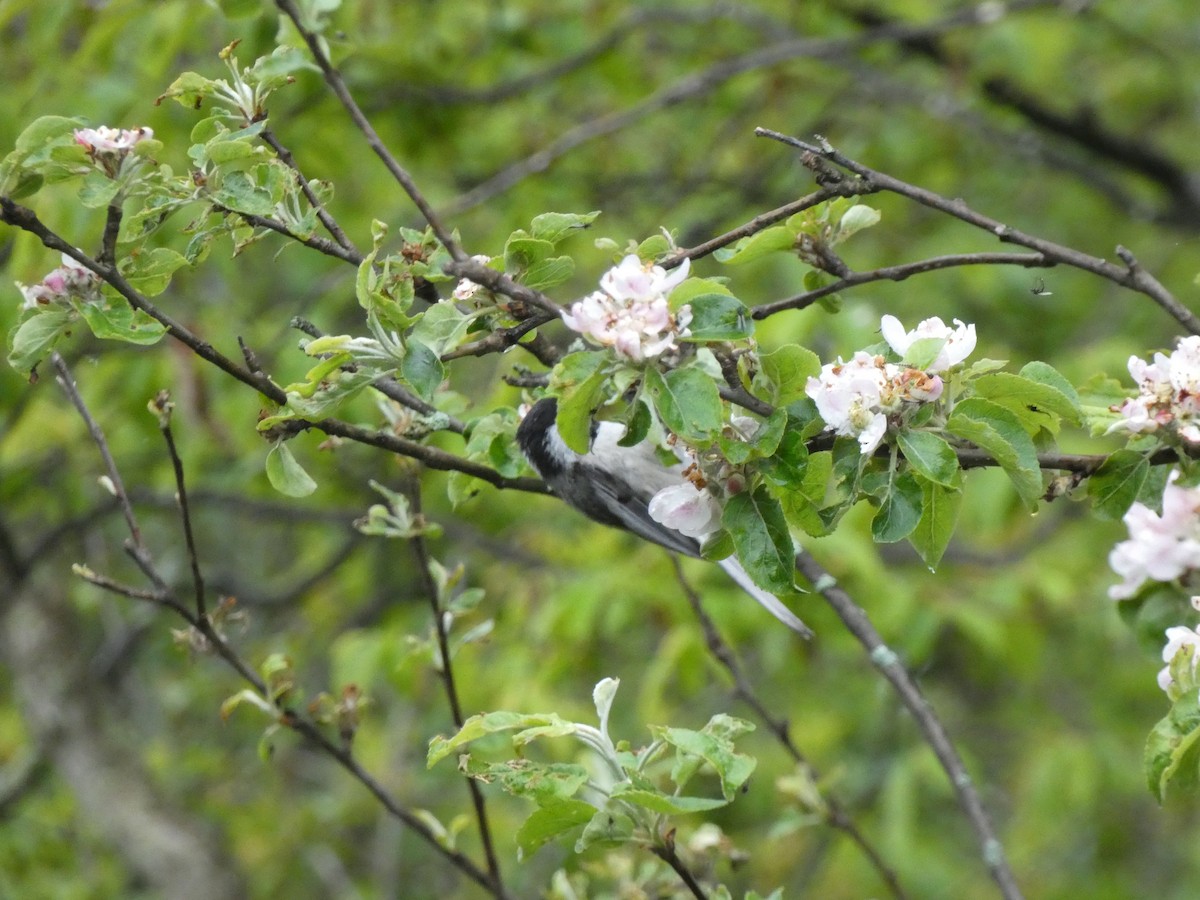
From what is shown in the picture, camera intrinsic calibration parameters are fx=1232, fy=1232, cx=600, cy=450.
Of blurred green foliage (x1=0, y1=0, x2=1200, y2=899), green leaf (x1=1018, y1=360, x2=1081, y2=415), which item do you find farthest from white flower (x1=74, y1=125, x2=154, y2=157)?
blurred green foliage (x1=0, y1=0, x2=1200, y2=899)

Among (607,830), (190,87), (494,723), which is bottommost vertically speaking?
(607,830)

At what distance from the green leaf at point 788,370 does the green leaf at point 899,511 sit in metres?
0.14

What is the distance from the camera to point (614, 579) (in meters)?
3.79

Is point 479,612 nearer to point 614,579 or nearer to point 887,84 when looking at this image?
point 614,579

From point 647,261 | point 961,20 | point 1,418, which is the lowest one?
point 647,261

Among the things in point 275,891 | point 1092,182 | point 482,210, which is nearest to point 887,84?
point 1092,182

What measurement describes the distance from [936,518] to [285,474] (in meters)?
0.79

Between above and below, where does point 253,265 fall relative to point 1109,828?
above

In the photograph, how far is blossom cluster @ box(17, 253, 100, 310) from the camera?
1.48m

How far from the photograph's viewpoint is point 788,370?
4.41 ft

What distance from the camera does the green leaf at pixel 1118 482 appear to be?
4.71 feet

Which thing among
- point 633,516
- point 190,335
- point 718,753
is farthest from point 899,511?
point 633,516

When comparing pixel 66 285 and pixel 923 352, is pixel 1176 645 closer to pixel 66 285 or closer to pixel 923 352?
pixel 923 352

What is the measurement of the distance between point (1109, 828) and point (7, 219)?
284 inches
